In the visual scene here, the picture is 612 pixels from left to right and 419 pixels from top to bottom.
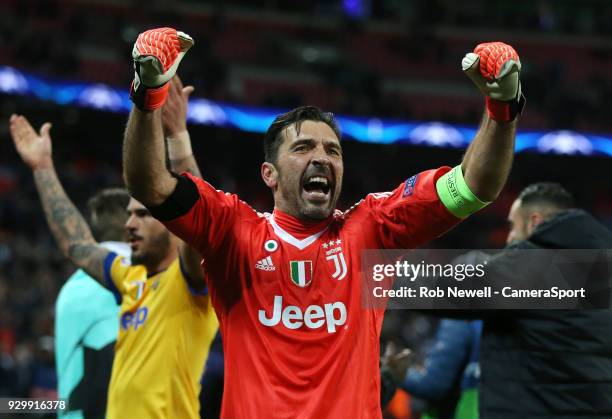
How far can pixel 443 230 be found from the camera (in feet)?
9.59

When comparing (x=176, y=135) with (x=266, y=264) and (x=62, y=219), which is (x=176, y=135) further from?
(x=62, y=219)

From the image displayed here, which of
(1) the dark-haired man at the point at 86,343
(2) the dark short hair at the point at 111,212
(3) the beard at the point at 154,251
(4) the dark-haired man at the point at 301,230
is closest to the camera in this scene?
(4) the dark-haired man at the point at 301,230

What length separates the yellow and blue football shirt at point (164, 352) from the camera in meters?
3.92

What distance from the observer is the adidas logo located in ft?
9.89

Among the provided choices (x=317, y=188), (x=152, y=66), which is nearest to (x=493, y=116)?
(x=317, y=188)

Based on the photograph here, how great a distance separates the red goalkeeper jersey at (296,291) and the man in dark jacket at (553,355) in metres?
1.13

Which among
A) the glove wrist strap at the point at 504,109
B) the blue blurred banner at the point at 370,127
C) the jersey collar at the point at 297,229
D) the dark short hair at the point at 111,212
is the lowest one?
the jersey collar at the point at 297,229

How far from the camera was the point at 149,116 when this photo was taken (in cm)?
271

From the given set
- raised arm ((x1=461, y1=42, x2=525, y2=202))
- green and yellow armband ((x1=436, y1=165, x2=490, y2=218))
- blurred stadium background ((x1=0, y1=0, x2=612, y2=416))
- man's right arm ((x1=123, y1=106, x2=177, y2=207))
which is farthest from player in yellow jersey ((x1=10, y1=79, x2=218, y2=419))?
blurred stadium background ((x1=0, y1=0, x2=612, y2=416))

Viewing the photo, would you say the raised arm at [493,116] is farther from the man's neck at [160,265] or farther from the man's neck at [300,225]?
the man's neck at [160,265]

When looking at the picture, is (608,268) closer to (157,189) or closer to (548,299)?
(548,299)

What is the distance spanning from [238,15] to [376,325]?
2609cm

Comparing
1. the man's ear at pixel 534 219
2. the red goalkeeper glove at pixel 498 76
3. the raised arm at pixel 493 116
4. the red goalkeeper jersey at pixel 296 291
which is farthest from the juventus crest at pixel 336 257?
the man's ear at pixel 534 219

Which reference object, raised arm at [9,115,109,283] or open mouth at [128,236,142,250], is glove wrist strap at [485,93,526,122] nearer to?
open mouth at [128,236,142,250]
